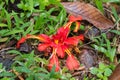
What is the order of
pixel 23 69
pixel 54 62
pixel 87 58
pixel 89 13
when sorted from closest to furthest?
pixel 23 69
pixel 54 62
pixel 87 58
pixel 89 13

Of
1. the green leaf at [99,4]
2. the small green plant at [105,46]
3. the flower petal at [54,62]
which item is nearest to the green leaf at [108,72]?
the small green plant at [105,46]

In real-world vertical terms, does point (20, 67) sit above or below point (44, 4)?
below

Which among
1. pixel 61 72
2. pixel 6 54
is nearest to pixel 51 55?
pixel 61 72

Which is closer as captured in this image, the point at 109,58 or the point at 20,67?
the point at 20,67

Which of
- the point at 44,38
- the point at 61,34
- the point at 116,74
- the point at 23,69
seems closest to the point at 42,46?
the point at 44,38

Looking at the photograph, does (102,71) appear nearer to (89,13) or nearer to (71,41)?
(71,41)

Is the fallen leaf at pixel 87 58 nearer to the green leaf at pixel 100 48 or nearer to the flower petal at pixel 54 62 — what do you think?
the green leaf at pixel 100 48

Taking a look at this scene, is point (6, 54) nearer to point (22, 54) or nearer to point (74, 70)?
point (22, 54)
